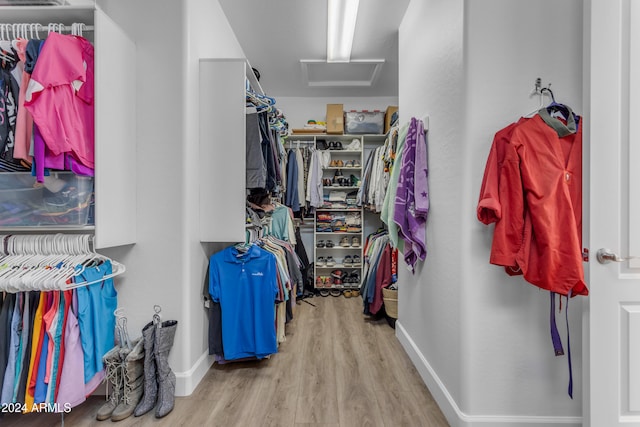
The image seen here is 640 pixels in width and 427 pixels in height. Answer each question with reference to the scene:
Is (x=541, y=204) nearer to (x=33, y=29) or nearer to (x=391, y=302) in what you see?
(x=391, y=302)

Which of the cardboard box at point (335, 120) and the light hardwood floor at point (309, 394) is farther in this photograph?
the cardboard box at point (335, 120)

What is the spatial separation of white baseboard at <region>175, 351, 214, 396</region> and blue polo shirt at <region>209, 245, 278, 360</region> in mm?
170

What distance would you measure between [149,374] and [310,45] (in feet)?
10.2

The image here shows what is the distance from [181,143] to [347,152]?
2769 mm

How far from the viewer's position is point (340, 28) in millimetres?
2752

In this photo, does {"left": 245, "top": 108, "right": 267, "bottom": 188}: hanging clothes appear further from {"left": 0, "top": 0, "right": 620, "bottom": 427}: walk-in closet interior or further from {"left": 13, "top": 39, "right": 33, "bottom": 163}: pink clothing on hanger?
{"left": 13, "top": 39, "right": 33, "bottom": 163}: pink clothing on hanger

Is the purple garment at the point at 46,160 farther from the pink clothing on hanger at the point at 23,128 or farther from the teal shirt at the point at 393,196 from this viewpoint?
the teal shirt at the point at 393,196

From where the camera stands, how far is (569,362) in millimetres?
1438

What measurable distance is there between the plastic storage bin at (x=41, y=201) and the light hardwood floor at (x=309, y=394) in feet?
3.57

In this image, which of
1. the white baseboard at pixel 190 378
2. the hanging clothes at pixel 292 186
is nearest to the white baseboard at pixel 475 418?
the white baseboard at pixel 190 378

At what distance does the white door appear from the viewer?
1222 millimetres

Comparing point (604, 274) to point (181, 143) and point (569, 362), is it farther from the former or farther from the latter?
point (181, 143)

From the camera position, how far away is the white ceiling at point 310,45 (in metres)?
2.60

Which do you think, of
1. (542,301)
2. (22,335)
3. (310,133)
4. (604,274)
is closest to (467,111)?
(604,274)
